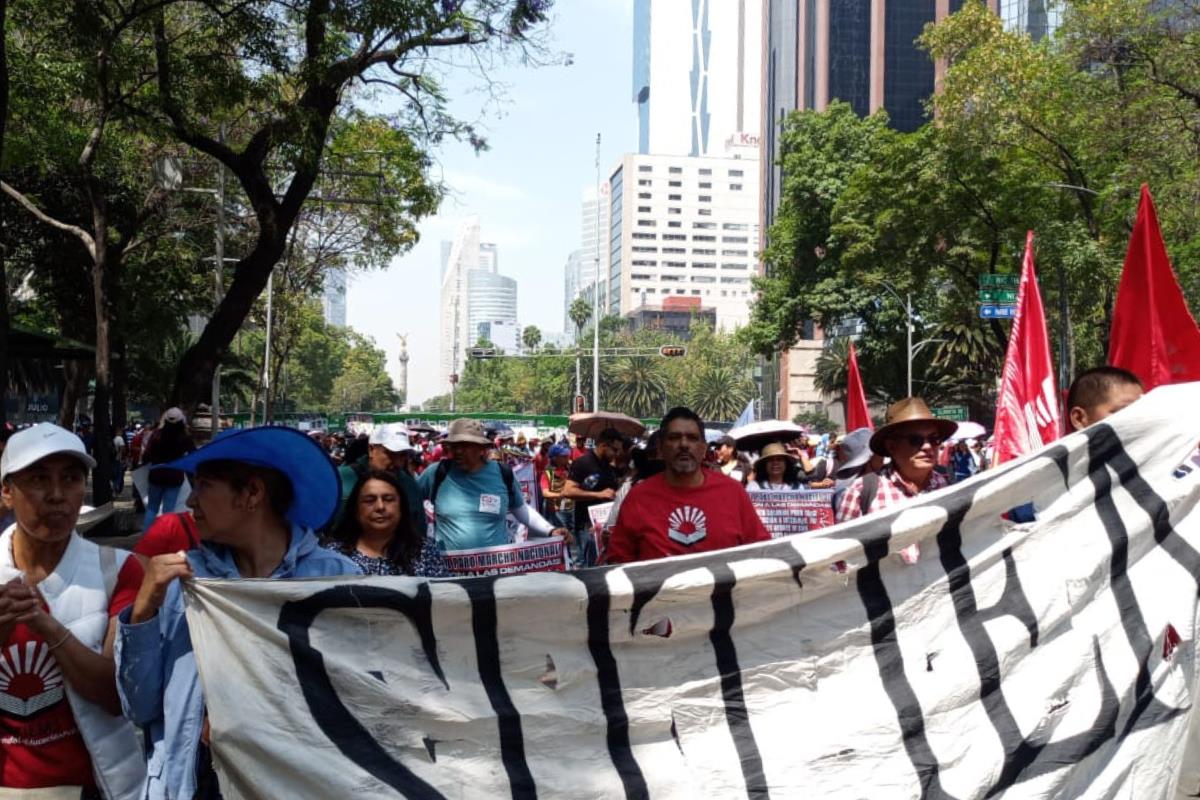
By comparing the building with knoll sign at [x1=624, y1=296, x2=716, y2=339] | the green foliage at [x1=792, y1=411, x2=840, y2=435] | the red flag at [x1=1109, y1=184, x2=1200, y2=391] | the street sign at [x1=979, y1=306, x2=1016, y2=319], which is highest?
the building with knoll sign at [x1=624, y1=296, x2=716, y2=339]

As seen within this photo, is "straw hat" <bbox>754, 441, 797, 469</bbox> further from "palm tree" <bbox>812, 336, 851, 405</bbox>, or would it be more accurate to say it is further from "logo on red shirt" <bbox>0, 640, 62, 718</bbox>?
"palm tree" <bbox>812, 336, 851, 405</bbox>

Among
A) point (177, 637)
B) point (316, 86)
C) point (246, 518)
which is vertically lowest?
point (177, 637)

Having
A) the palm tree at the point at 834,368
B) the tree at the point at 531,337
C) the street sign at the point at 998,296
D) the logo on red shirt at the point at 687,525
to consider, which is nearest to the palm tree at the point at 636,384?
the tree at the point at 531,337

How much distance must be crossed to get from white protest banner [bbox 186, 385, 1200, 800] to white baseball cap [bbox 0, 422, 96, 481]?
444mm

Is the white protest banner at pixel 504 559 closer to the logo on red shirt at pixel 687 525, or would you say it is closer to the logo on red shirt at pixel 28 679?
the logo on red shirt at pixel 687 525

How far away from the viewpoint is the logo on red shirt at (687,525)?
4926 mm

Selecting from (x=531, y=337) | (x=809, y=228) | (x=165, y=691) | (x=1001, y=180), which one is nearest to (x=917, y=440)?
(x=165, y=691)

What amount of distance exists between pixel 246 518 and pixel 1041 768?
2229mm

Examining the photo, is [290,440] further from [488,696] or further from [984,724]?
[984,724]

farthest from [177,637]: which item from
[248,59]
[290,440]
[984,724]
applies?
[248,59]

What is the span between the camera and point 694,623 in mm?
3537

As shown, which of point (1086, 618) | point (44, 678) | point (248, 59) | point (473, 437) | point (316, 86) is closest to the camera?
point (44, 678)

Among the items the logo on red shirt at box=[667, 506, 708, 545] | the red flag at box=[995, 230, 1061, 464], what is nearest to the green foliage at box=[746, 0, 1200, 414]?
the red flag at box=[995, 230, 1061, 464]

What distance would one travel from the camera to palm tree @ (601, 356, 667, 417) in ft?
385
